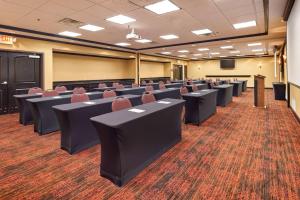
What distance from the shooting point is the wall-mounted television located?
17.5 meters

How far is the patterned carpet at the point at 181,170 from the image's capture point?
2.06 m

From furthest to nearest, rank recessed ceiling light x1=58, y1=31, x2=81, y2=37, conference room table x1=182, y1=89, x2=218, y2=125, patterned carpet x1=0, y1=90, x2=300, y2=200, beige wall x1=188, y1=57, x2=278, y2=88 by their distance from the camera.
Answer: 1. beige wall x1=188, y1=57, x2=278, y2=88
2. recessed ceiling light x1=58, y1=31, x2=81, y2=37
3. conference room table x1=182, y1=89, x2=218, y2=125
4. patterned carpet x1=0, y1=90, x2=300, y2=200

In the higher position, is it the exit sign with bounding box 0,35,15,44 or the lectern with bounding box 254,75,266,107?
the exit sign with bounding box 0,35,15,44

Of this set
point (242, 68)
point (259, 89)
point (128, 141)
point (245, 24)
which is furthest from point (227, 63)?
point (128, 141)

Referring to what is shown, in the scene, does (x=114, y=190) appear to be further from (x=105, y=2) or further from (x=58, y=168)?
(x=105, y=2)

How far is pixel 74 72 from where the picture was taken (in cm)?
956

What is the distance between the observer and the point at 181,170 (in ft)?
8.35

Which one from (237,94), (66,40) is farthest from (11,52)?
(237,94)

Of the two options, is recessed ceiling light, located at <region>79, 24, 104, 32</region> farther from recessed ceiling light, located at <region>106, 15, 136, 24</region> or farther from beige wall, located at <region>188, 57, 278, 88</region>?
beige wall, located at <region>188, 57, 278, 88</region>

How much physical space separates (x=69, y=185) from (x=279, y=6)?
224 inches

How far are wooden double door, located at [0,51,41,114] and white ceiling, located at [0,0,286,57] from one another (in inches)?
50.3

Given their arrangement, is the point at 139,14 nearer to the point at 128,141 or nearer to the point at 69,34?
the point at 69,34

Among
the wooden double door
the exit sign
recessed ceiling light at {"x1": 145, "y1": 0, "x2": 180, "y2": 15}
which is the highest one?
recessed ceiling light at {"x1": 145, "y1": 0, "x2": 180, "y2": 15}

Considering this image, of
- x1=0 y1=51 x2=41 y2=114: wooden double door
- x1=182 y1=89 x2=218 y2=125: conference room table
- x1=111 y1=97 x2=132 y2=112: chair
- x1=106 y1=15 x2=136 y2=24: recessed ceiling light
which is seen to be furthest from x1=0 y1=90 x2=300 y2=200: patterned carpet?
x1=106 y1=15 x2=136 y2=24: recessed ceiling light
